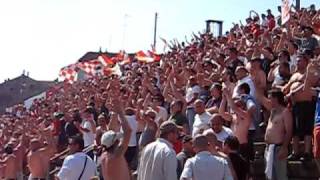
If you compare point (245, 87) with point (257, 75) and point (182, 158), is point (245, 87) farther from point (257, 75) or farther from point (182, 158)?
point (182, 158)

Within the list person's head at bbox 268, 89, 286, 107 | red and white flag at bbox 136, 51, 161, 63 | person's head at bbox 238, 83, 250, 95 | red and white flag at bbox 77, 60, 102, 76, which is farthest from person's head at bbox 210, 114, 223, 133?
red and white flag at bbox 77, 60, 102, 76

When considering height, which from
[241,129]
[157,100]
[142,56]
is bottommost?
[241,129]

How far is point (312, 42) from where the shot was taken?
16125 mm

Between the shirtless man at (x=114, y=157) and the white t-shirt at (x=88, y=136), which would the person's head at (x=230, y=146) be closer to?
the shirtless man at (x=114, y=157)

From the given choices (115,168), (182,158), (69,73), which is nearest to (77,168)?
(115,168)

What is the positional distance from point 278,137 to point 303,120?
854 mm

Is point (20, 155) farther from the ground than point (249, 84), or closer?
closer

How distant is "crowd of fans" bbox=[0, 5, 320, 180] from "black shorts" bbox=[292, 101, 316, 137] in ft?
0.06

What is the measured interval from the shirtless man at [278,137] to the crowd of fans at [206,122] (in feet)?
0.05

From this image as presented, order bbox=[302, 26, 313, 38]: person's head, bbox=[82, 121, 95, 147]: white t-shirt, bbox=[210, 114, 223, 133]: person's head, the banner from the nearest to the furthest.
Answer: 1. bbox=[210, 114, 223, 133]: person's head
2. bbox=[302, 26, 313, 38]: person's head
3. bbox=[82, 121, 95, 147]: white t-shirt
4. the banner

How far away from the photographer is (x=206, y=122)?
12.3 metres

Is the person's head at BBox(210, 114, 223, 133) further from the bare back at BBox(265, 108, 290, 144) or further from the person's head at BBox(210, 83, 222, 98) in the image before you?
the person's head at BBox(210, 83, 222, 98)

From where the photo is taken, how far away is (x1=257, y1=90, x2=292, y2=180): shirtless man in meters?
10.9

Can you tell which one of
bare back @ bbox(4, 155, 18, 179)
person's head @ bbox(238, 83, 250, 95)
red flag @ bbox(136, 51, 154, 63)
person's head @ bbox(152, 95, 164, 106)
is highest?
red flag @ bbox(136, 51, 154, 63)
